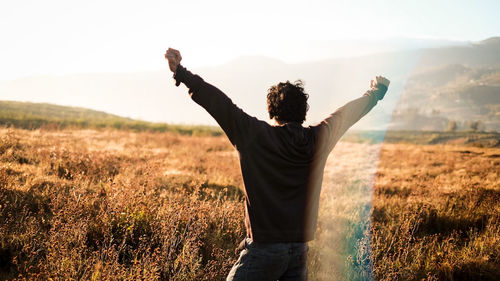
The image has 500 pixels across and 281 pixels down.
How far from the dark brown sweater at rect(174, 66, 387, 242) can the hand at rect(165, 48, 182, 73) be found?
5 centimetres

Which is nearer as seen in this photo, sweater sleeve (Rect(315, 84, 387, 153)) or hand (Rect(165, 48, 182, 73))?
hand (Rect(165, 48, 182, 73))

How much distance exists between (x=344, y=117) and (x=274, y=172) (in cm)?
89

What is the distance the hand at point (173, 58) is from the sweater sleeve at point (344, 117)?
45.5 inches

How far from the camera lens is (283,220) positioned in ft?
7.66

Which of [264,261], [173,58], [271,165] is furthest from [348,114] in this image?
[173,58]

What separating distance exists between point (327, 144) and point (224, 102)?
36.0 inches

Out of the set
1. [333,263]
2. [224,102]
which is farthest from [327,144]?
[333,263]

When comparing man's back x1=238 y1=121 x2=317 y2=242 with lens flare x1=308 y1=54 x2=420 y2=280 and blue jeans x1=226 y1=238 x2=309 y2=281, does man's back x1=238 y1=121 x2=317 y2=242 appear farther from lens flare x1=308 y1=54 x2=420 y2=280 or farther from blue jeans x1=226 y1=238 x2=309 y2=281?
lens flare x1=308 y1=54 x2=420 y2=280

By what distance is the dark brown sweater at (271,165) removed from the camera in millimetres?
2240

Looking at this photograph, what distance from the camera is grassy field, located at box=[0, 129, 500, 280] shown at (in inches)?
160

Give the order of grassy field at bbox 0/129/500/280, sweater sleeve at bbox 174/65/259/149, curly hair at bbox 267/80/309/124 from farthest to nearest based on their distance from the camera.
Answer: grassy field at bbox 0/129/500/280 < curly hair at bbox 267/80/309/124 < sweater sleeve at bbox 174/65/259/149

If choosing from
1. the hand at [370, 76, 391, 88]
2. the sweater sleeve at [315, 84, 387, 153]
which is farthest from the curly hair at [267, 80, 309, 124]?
the hand at [370, 76, 391, 88]

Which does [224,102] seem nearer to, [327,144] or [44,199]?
[327,144]

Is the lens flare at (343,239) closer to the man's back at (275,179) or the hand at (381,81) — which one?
the hand at (381,81)
